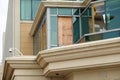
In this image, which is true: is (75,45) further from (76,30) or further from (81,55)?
(76,30)

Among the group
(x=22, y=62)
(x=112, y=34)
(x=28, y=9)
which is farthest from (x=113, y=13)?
(x=28, y=9)

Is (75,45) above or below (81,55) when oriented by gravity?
above

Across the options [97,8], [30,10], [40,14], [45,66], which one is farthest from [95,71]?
[30,10]

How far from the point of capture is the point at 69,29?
16.8m

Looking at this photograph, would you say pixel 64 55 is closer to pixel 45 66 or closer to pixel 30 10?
pixel 45 66

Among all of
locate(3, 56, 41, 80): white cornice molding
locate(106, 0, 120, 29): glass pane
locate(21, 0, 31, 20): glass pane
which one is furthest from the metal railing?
locate(21, 0, 31, 20): glass pane

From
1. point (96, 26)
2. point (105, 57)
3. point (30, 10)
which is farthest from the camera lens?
point (30, 10)

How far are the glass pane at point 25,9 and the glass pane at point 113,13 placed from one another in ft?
39.5

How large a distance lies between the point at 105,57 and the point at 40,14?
311 inches

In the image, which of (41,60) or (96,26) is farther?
(96,26)

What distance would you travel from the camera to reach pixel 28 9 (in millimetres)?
24875

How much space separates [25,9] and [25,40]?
84.3 inches

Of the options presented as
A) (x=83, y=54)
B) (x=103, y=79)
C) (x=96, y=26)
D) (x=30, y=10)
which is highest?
(x=30, y=10)

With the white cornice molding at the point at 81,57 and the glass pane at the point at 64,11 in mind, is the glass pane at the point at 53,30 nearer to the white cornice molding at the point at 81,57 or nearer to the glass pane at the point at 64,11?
the glass pane at the point at 64,11
